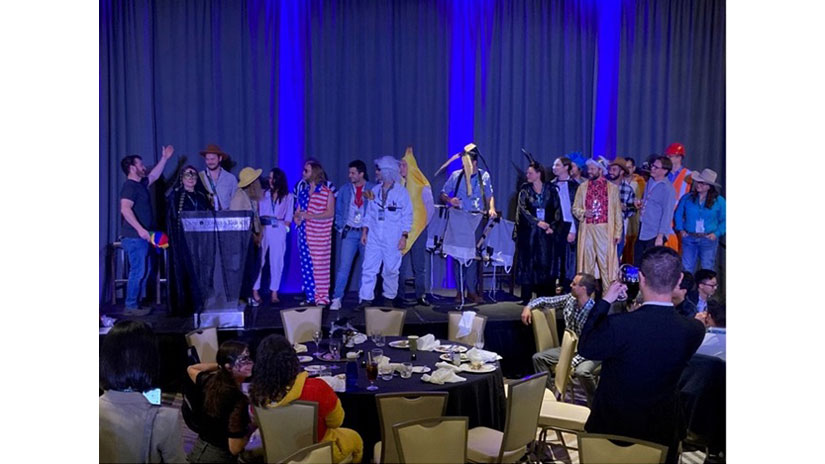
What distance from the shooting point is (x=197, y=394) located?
311 centimetres

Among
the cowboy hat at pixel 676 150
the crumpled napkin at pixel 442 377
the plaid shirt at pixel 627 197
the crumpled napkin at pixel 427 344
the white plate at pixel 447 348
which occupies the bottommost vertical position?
the crumpled napkin at pixel 442 377

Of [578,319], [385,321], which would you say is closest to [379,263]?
[385,321]

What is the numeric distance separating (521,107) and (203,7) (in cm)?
361

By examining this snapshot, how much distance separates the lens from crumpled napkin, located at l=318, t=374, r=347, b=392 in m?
3.45

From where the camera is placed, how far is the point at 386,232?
6.33 metres

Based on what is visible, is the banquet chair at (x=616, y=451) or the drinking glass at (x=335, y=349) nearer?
the banquet chair at (x=616, y=451)

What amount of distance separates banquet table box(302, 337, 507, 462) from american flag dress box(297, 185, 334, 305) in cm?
243

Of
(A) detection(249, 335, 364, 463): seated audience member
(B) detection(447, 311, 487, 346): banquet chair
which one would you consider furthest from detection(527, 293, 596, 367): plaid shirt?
(A) detection(249, 335, 364, 463): seated audience member

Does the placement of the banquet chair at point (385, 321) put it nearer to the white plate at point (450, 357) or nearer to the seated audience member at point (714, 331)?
the white plate at point (450, 357)

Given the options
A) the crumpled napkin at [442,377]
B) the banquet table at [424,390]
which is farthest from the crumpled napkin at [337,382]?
the crumpled napkin at [442,377]

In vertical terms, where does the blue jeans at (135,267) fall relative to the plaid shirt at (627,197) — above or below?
below

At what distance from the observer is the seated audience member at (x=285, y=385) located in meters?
3.00

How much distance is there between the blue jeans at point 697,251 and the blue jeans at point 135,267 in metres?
4.55
